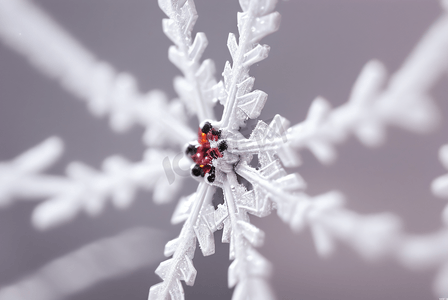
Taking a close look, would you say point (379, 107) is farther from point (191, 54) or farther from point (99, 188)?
point (99, 188)

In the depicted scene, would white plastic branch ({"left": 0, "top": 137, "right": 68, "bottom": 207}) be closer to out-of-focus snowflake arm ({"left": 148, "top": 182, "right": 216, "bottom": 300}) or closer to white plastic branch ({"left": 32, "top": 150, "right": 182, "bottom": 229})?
white plastic branch ({"left": 32, "top": 150, "right": 182, "bottom": 229})

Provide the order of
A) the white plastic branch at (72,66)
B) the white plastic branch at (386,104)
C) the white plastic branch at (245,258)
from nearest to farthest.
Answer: the white plastic branch at (386,104) → the white plastic branch at (245,258) → the white plastic branch at (72,66)

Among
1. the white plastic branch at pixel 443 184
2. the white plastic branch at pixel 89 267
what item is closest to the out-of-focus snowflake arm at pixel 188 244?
the white plastic branch at pixel 89 267

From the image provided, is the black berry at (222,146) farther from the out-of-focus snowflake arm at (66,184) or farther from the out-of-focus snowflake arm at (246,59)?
the out-of-focus snowflake arm at (66,184)

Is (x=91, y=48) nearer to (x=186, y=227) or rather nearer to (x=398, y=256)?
(x=186, y=227)

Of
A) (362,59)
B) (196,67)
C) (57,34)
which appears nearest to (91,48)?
(57,34)

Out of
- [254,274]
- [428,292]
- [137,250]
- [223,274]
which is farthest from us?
[137,250]

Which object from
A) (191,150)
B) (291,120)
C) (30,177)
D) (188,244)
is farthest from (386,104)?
(30,177)

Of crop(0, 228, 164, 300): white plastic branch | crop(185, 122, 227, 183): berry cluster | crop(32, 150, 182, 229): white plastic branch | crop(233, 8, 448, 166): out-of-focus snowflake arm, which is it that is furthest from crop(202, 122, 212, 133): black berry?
crop(0, 228, 164, 300): white plastic branch
